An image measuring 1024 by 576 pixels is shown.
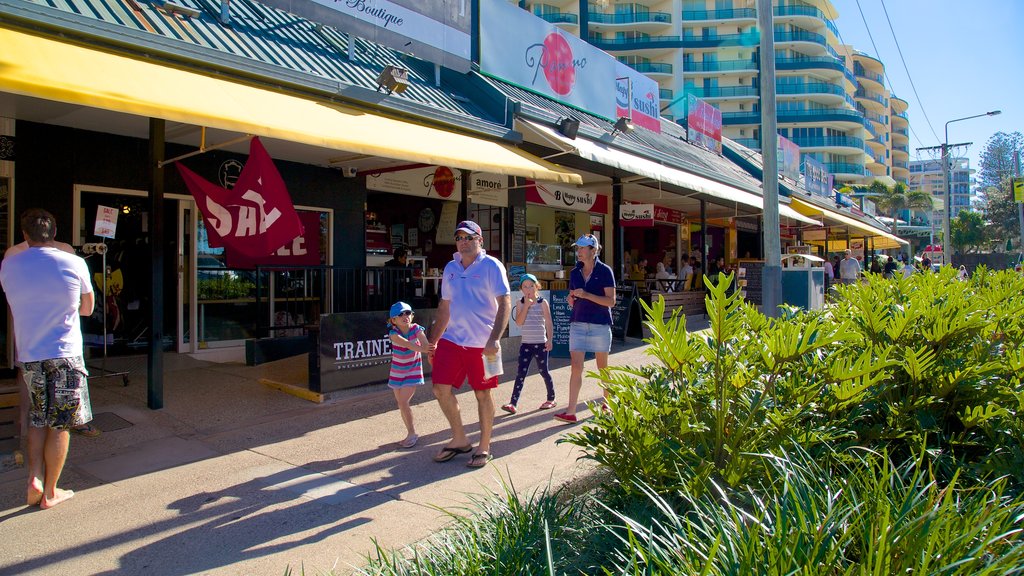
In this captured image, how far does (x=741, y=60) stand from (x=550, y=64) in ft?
237

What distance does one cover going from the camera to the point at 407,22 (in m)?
9.90

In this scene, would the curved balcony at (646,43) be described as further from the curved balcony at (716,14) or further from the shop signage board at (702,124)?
the shop signage board at (702,124)

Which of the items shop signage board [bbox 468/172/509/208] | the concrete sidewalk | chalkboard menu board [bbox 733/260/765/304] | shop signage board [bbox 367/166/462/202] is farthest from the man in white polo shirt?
chalkboard menu board [bbox 733/260/765/304]

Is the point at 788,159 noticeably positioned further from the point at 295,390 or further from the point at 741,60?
the point at 741,60

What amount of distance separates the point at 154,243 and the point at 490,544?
5.22m

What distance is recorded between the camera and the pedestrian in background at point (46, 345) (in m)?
4.22

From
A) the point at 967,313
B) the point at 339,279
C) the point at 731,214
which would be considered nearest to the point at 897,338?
the point at 967,313

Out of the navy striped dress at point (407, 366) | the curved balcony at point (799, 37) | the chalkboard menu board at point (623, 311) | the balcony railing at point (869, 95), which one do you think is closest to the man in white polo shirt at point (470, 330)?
the navy striped dress at point (407, 366)

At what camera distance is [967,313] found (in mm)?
4043

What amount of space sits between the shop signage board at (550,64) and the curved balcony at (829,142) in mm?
71168

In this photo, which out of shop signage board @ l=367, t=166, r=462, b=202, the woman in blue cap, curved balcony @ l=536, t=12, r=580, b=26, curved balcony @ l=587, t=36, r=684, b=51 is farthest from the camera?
curved balcony @ l=587, t=36, r=684, b=51

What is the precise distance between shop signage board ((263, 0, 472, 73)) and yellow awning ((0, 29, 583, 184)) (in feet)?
4.68

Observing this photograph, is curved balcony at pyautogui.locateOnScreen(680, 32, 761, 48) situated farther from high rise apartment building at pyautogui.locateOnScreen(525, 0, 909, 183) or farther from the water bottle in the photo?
the water bottle

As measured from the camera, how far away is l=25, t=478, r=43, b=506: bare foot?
14.2 feet
